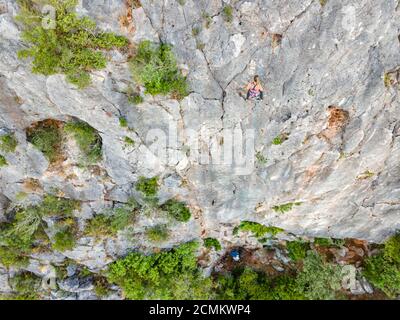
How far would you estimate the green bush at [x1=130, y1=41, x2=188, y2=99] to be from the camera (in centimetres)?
717

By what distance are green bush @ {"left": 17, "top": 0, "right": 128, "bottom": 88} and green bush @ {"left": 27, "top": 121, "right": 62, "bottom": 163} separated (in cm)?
215

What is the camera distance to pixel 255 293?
1198 centimetres

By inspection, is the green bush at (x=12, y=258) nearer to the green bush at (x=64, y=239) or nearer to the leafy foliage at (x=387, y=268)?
the green bush at (x=64, y=239)

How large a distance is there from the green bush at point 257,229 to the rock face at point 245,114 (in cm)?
60

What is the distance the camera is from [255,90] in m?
7.58

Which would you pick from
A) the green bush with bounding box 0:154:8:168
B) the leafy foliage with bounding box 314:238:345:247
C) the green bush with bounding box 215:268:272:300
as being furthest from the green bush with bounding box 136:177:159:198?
the leafy foliage with bounding box 314:238:345:247

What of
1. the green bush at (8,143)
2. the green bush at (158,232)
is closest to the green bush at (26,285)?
the green bush at (158,232)

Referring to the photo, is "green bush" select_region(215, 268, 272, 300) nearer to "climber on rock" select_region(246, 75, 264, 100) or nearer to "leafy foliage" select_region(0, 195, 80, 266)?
"leafy foliage" select_region(0, 195, 80, 266)

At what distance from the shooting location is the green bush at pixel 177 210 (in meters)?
10.0

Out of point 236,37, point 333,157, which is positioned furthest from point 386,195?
point 236,37

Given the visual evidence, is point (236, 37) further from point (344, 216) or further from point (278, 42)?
point (344, 216)

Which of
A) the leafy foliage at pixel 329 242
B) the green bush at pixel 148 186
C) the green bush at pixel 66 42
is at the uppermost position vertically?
the green bush at pixel 66 42

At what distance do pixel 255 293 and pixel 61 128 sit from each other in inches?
367

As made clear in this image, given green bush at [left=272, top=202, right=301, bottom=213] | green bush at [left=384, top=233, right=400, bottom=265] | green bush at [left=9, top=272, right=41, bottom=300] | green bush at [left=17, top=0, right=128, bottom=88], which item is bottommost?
green bush at [left=9, top=272, right=41, bottom=300]
